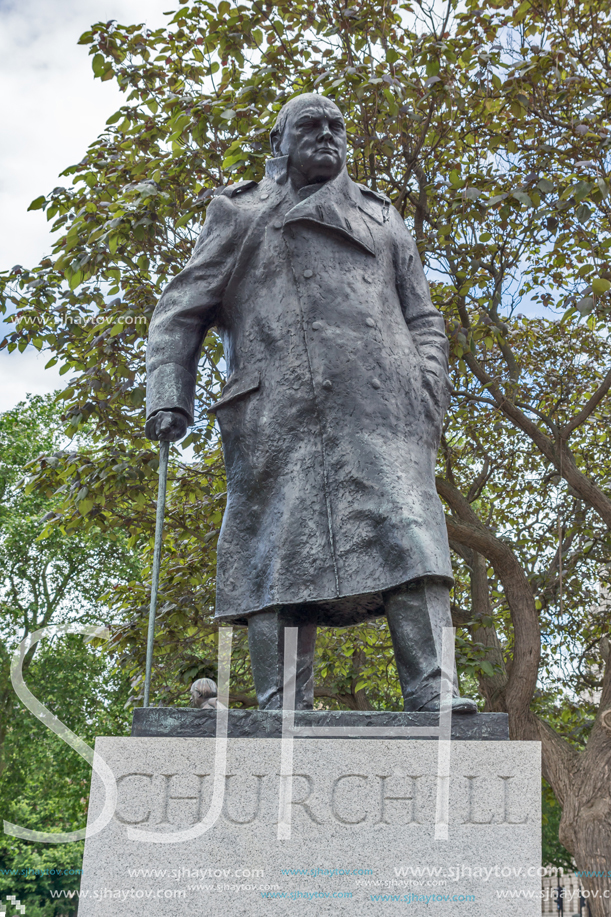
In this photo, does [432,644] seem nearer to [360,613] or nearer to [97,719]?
[360,613]

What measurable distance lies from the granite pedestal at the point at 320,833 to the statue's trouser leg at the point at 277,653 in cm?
44

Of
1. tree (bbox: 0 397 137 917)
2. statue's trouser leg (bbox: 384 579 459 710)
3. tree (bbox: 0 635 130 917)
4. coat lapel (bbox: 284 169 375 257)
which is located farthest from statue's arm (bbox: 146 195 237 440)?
tree (bbox: 0 635 130 917)

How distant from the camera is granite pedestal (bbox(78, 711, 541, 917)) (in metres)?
2.70

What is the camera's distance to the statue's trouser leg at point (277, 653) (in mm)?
3309

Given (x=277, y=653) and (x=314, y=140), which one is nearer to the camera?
(x=277, y=653)

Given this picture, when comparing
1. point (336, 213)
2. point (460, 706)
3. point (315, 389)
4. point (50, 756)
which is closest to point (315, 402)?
point (315, 389)

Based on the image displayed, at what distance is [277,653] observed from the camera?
3.32m

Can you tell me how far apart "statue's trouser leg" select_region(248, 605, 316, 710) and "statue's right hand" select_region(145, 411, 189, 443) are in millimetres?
720

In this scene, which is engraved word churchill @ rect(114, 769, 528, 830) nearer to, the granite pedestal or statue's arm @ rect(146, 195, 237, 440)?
the granite pedestal

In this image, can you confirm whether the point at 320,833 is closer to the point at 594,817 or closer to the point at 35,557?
the point at 594,817

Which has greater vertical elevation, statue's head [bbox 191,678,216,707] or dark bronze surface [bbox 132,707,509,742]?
statue's head [bbox 191,678,216,707]

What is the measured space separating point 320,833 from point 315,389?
147 centimetres

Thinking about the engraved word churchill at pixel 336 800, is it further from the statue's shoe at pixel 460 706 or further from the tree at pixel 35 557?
the tree at pixel 35 557

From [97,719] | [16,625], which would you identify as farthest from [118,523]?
[16,625]
